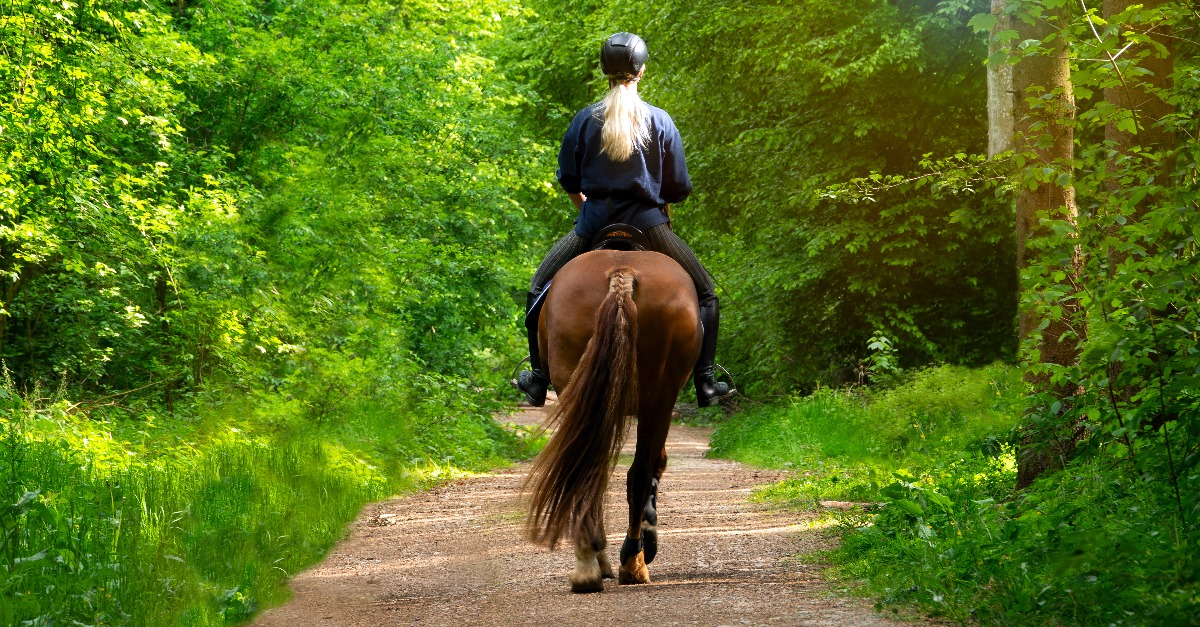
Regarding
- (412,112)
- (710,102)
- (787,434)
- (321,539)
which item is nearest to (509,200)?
(412,112)

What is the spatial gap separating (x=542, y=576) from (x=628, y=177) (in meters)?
2.24

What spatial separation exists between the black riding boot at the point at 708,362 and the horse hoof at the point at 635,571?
1.02 metres

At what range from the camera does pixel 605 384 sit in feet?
19.4

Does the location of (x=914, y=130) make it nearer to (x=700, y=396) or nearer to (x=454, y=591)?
(x=700, y=396)

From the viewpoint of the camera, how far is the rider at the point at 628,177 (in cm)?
675

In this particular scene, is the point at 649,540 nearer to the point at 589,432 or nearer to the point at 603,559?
the point at 603,559

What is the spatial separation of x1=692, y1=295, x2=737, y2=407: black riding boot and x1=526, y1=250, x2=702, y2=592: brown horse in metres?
0.32

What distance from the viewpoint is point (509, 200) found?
64.1ft

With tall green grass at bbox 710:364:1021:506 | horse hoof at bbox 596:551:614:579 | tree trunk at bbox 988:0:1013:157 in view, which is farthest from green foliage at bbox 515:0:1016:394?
horse hoof at bbox 596:551:614:579

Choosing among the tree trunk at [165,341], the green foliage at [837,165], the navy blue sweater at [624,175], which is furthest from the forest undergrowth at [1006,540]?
the tree trunk at [165,341]

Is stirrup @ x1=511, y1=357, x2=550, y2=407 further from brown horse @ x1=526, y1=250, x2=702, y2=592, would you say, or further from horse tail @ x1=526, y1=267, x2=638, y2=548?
horse tail @ x1=526, y1=267, x2=638, y2=548

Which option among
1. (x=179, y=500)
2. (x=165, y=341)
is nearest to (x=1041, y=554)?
(x=179, y=500)

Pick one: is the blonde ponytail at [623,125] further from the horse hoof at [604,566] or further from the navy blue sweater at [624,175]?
the horse hoof at [604,566]

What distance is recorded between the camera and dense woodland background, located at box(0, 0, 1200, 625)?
5250 mm
